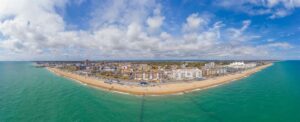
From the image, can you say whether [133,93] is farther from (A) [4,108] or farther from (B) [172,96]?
(A) [4,108]

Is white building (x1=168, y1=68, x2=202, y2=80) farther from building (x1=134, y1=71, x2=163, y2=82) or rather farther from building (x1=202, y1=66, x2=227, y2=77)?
building (x1=202, y1=66, x2=227, y2=77)

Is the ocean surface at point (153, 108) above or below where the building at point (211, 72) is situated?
below

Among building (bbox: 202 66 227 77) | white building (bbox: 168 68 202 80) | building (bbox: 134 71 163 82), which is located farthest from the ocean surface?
building (bbox: 202 66 227 77)

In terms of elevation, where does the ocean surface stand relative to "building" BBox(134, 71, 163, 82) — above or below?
→ below

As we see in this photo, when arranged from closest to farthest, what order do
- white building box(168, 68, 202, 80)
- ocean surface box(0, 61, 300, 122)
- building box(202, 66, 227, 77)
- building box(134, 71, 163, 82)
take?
ocean surface box(0, 61, 300, 122) → building box(134, 71, 163, 82) → white building box(168, 68, 202, 80) → building box(202, 66, 227, 77)

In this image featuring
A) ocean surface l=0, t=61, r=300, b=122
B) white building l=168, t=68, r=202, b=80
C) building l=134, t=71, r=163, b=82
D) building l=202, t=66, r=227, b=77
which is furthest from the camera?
building l=202, t=66, r=227, b=77

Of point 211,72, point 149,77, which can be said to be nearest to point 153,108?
point 149,77

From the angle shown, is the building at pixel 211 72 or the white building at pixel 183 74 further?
the building at pixel 211 72

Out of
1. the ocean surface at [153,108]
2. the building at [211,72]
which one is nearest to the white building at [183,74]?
the building at [211,72]

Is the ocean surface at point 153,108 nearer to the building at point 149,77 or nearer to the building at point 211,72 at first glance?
the building at point 149,77

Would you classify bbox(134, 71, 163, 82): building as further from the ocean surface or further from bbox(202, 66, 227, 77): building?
bbox(202, 66, 227, 77): building

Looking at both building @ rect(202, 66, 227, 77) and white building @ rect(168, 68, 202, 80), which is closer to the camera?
white building @ rect(168, 68, 202, 80)

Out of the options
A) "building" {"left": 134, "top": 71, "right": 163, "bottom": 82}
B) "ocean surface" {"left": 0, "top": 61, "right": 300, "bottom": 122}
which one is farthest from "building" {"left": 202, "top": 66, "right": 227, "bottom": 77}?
"ocean surface" {"left": 0, "top": 61, "right": 300, "bottom": 122}
